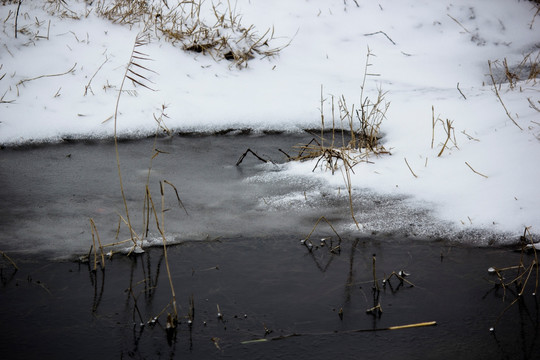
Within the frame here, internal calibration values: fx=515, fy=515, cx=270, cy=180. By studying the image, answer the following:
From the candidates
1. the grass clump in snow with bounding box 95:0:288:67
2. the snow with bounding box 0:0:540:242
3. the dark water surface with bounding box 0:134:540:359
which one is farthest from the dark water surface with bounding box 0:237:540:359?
the grass clump in snow with bounding box 95:0:288:67

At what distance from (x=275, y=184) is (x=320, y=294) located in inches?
51.0

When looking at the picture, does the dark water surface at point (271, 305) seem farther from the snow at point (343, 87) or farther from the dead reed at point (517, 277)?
the snow at point (343, 87)

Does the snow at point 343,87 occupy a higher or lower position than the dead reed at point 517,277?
higher

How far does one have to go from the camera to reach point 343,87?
4996 mm

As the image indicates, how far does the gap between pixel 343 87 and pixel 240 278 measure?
3.04 meters

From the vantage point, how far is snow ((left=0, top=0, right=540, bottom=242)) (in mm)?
3359

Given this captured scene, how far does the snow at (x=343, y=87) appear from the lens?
11.0ft

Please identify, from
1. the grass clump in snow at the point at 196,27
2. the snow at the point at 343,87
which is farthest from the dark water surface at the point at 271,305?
the grass clump in snow at the point at 196,27

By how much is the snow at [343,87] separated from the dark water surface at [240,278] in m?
0.44

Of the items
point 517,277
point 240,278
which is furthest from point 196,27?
point 517,277

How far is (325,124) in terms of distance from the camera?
179 inches

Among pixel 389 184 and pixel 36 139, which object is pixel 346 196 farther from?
pixel 36 139

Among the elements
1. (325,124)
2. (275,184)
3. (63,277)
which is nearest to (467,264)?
(275,184)

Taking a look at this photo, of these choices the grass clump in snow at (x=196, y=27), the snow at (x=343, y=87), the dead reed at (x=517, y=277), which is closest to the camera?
the dead reed at (x=517, y=277)
